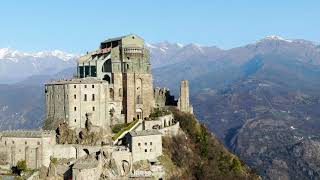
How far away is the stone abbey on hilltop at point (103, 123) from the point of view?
92.3 meters

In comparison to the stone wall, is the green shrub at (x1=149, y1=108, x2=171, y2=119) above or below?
above

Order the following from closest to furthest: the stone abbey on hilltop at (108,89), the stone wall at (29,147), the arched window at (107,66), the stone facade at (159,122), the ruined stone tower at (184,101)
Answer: the stone wall at (29,147)
the stone abbey on hilltop at (108,89)
the stone facade at (159,122)
the arched window at (107,66)
the ruined stone tower at (184,101)

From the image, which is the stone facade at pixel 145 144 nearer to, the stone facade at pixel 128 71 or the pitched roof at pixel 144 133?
the pitched roof at pixel 144 133

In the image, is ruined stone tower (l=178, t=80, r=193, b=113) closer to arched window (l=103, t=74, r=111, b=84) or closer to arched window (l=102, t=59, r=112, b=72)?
arched window (l=103, t=74, r=111, b=84)

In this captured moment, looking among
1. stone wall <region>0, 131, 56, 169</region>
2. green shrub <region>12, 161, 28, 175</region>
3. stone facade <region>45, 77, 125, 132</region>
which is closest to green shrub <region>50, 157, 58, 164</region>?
stone wall <region>0, 131, 56, 169</region>

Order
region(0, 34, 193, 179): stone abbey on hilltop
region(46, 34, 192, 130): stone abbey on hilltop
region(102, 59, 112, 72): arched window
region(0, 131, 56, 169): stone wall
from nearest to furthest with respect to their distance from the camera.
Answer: region(0, 131, 56, 169): stone wall, region(0, 34, 193, 179): stone abbey on hilltop, region(46, 34, 192, 130): stone abbey on hilltop, region(102, 59, 112, 72): arched window

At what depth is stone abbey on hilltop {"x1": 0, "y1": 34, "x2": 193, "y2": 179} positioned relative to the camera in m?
92.3

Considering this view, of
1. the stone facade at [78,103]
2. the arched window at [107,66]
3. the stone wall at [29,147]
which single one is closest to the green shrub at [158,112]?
the stone facade at [78,103]

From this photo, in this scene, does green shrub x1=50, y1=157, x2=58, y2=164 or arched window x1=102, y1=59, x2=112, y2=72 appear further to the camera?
arched window x1=102, y1=59, x2=112, y2=72

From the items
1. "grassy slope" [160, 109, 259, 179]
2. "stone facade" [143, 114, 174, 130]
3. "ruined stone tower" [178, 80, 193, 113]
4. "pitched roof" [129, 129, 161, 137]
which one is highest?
"ruined stone tower" [178, 80, 193, 113]

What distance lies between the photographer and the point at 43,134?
92625 millimetres

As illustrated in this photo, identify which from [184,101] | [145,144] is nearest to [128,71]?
[145,144]

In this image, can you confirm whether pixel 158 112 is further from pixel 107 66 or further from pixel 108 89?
pixel 107 66

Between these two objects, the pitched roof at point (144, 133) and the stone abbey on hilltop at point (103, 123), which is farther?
the pitched roof at point (144, 133)
